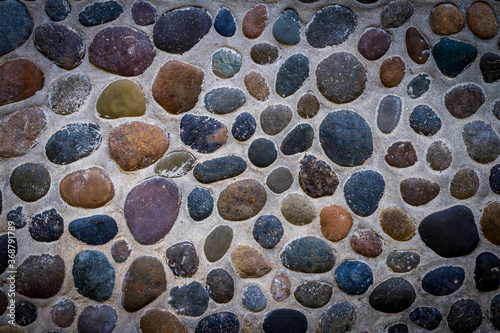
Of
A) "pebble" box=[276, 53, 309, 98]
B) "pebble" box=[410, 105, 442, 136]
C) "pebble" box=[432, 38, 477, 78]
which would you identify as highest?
"pebble" box=[432, 38, 477, 78]

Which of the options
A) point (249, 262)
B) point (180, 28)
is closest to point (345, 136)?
point (249, 262)

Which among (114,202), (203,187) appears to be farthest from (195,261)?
(114,202)

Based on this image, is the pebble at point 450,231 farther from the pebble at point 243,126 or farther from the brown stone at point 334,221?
the pebble at point 243,126

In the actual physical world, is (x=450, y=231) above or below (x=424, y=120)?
below

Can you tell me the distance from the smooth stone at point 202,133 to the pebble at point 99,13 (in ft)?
1.67

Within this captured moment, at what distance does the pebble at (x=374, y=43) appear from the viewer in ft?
4.82

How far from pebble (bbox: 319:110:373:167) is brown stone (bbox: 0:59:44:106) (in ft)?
4.01

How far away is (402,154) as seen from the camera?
1495mm

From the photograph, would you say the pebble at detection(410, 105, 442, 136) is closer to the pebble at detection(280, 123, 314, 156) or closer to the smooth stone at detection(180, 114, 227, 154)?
the pebble at detection(280, 123, 314, 156)

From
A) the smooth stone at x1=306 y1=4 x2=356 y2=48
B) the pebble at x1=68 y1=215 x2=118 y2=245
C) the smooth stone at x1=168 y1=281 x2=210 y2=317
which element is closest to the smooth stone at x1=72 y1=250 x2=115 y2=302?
the pebble at x1=68 y1=215 x2=118 y2=245

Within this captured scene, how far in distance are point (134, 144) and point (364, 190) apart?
1017 millimetres

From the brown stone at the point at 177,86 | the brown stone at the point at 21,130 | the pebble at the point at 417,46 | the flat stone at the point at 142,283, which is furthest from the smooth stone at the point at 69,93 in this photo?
the pebble at the point at 417,46

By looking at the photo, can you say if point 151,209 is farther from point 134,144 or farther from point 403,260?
point 403,260

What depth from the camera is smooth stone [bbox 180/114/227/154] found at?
1.47 meters
